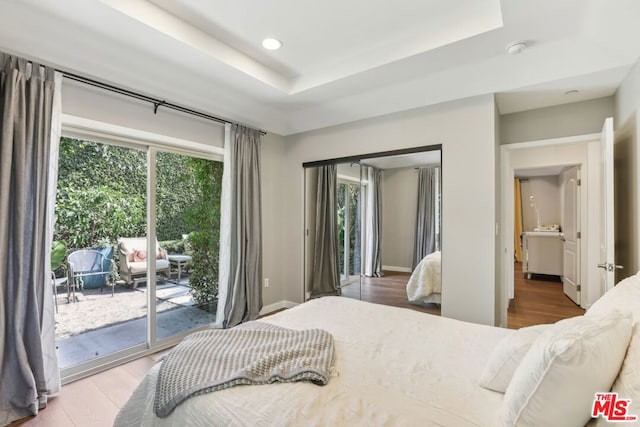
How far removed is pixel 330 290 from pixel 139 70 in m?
3.14

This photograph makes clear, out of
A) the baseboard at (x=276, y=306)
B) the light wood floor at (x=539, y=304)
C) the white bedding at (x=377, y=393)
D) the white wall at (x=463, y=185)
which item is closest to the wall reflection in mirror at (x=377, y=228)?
the white wall at (x=463, y=185)

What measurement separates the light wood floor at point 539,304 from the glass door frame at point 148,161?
3937mm

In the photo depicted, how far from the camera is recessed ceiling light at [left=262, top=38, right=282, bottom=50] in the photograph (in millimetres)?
2408

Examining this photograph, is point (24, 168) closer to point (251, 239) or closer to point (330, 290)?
point (251, 239)

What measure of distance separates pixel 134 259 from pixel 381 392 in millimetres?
2747

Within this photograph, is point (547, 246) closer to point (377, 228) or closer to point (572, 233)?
point (572, 233)

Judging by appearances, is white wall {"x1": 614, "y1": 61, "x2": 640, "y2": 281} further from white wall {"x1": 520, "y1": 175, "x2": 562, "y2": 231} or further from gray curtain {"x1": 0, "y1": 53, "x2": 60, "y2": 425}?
white wall {"x1": 520, "y1": 175, "x2": 562, "y2": 231}

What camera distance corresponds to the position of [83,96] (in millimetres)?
2371

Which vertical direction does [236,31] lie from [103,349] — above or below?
above

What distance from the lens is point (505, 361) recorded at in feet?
3.89

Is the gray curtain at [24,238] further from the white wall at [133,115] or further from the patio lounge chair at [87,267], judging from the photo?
the patio lounge chair at [87,267]

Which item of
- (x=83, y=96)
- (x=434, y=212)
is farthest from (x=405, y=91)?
(x=83, y=96)

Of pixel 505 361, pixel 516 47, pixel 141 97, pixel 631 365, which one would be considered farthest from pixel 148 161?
pixel 631 365

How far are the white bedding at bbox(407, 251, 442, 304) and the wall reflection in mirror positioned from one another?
0.03ft
